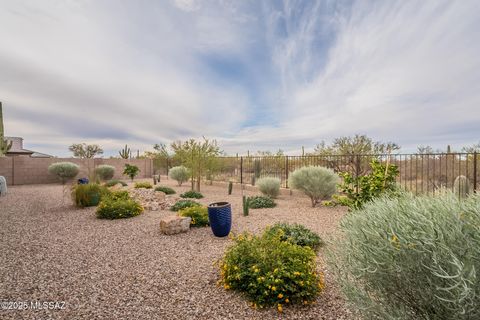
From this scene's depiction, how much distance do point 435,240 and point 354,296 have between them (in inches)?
27.1

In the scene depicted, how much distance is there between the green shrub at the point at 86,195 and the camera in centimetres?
773

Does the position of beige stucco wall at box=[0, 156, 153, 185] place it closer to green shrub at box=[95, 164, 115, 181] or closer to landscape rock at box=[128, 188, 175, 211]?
green shrub at box=[95, 164, 115, 181]

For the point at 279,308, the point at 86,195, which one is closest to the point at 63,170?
the point at 86,195

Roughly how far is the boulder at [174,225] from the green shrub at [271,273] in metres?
2.38

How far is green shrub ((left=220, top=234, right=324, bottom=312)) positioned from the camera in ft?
8.19

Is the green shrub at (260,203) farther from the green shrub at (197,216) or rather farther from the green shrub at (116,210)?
the green shrub at (116,210)

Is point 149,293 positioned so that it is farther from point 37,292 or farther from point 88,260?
point 88,260

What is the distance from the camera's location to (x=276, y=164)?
44.6 feet

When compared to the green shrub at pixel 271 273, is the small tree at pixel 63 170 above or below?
above

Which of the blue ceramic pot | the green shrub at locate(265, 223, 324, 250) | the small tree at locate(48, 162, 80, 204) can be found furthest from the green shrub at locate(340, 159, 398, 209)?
the small tree at locate(48, 162, 80, 204)

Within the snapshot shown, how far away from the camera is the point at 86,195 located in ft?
25.7

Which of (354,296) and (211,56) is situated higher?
(211,56)

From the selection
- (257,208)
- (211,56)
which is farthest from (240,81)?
(257,208)

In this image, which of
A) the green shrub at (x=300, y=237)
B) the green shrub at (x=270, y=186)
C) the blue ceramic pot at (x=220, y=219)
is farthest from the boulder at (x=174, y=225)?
the green shrub at (x=270, y=186)
